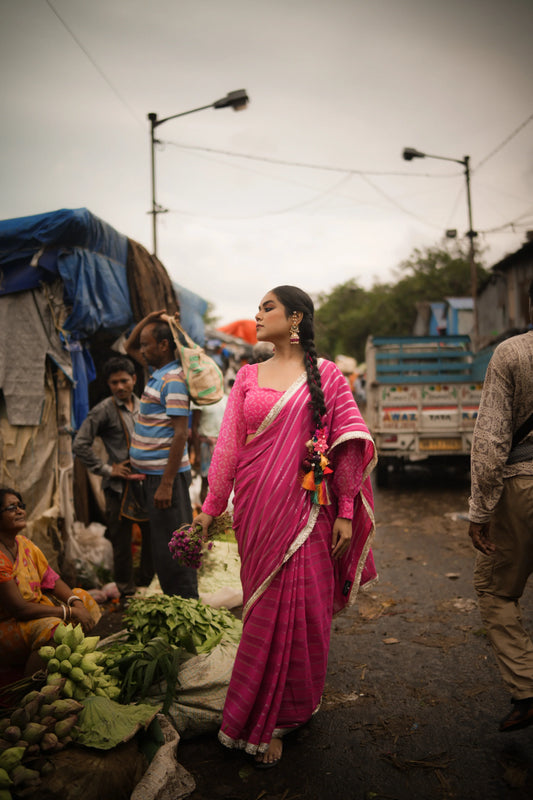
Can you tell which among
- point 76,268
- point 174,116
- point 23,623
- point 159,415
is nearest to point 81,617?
point 23,623

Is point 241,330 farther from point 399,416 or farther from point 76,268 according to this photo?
point 76,268

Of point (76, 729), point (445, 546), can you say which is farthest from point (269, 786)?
point (445, 546)

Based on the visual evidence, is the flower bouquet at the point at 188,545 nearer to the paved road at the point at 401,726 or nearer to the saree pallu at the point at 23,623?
the saree pallu at the point at 23,623

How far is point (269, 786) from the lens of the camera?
2414 mm

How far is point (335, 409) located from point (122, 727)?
1594 millimetres

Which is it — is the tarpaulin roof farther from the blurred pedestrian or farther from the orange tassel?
the orange tassel

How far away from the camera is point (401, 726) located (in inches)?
112

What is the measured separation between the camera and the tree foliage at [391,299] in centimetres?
3591

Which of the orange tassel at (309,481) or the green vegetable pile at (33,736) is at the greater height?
the orange tassel at (309,481)

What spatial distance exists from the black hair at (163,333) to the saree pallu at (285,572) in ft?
5.26

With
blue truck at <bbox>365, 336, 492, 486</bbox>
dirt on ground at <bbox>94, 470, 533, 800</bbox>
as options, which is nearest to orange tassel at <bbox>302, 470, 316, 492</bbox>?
dirt on ground at <bbox>94, 470, 533, 800</bbox>

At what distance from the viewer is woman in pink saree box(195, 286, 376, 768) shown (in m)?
2.57

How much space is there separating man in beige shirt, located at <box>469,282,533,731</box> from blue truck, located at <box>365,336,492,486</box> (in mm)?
6981

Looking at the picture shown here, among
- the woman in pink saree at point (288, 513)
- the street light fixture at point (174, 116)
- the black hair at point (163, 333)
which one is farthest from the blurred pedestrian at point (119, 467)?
the street light fixture at point (174, 116)
